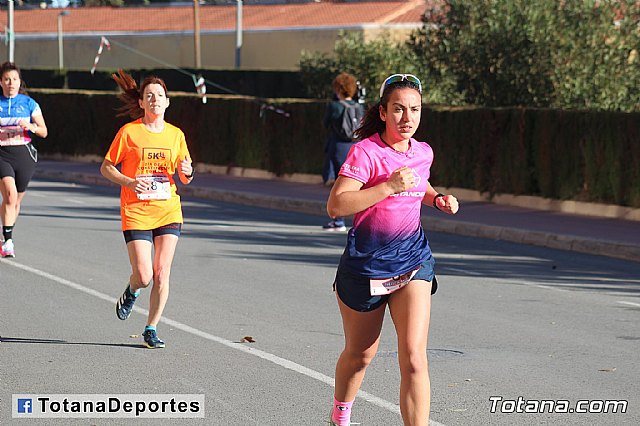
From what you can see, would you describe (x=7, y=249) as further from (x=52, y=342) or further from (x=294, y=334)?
(x=294, y=334)

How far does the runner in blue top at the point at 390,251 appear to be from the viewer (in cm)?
587

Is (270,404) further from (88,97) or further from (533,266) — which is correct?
(88,97)

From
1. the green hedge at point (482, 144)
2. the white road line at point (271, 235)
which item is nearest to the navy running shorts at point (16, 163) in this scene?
the white road line at point (271, 235)

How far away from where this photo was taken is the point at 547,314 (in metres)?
10.7

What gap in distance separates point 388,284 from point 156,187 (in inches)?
131

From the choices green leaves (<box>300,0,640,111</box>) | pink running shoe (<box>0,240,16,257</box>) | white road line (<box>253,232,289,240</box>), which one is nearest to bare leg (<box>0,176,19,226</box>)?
pink running shoe (<box>0,240,16,257</box>)

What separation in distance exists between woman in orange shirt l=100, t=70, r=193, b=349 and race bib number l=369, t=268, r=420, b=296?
3151 mm

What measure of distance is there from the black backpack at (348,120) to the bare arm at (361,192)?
11744 mm

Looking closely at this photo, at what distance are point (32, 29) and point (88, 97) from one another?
148 ft

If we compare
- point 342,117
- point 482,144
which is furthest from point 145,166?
point 482,144

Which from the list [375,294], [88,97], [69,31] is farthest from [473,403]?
[69,31]

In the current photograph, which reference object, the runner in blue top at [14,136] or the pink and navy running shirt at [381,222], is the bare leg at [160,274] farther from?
the runner in blue top at [14,136]

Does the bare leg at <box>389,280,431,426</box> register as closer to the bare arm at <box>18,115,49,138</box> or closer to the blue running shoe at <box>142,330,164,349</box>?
the blue running shoe at <box>142,330,164,349</box>

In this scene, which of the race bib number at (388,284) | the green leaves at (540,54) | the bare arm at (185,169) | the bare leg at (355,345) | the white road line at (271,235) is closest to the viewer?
the race bib number at (388,284)
